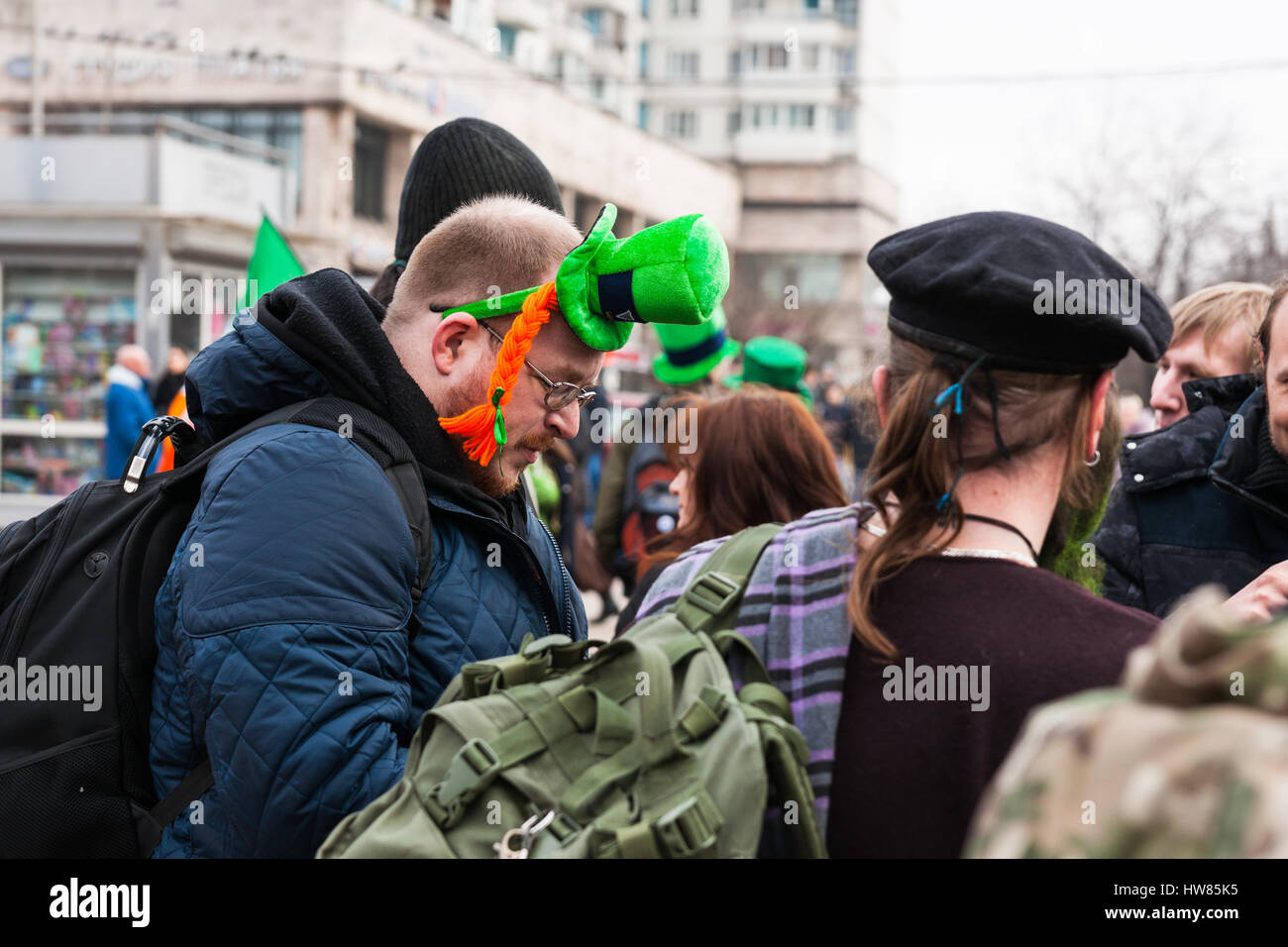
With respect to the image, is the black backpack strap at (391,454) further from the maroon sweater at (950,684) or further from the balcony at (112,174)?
the balcony at (112,174)

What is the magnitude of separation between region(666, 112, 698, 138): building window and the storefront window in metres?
54.3

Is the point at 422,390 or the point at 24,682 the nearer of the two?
the point at 24,682

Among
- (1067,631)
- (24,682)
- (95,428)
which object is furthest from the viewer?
(95,428)

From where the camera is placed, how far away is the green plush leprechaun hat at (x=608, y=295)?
214 cm

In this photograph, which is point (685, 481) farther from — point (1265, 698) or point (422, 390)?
point (1265, 698)

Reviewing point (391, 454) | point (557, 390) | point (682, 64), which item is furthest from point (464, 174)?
point (682, 64)

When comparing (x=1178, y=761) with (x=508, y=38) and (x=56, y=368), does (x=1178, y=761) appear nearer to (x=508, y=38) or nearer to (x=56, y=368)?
(x=56, y=368)

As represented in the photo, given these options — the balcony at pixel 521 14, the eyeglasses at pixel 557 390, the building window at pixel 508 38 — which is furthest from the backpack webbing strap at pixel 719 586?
the building window at pixel 508 38

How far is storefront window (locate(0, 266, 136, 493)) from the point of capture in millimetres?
16797

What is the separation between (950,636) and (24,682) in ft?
4.58

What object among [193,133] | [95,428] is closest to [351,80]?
[193,133]

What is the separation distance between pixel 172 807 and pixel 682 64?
72.0m

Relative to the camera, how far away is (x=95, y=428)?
17016mm

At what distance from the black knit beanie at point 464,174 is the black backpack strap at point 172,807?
182cm
